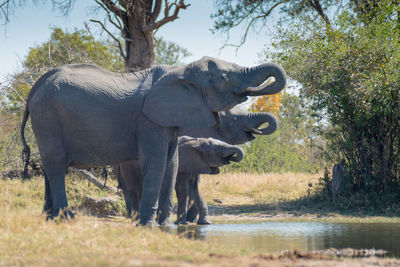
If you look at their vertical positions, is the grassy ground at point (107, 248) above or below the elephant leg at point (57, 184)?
below

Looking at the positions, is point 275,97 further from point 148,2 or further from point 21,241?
point 21,241

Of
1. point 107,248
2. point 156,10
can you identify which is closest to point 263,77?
point 107,248

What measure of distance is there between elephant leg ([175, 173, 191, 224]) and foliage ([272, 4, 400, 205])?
519 centimetres

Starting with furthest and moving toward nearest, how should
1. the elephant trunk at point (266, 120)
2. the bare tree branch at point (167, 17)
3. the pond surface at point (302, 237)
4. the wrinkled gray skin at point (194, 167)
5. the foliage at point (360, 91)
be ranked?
the bare tree branch at point (167, 17)
the foliage at point (360, 91)
the elephant trunk at point (266, 120)
the wrinkled gray skin at point (194, 167)
the pond surface at point (302, 237)

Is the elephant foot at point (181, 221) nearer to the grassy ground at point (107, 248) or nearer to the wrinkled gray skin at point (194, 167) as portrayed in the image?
the wrinkled gray skin at point (194, 167)

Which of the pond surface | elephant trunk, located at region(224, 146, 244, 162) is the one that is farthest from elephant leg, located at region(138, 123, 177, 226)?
elephant trunk, located at region(224, 146, 244, 162)

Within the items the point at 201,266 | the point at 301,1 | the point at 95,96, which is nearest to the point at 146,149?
the point at 95,96

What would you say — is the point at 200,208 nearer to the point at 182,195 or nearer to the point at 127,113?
the point at 182,195

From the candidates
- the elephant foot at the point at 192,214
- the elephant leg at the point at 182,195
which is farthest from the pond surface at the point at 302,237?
the elephant foot at the point at 192,214

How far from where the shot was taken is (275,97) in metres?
31.5

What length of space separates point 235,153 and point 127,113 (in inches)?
99.9

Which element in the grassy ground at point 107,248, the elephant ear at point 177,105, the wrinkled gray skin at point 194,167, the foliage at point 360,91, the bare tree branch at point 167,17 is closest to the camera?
the grassy ground at point 107,248

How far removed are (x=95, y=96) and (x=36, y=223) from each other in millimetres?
2353

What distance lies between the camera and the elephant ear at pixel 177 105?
8.74 metres
